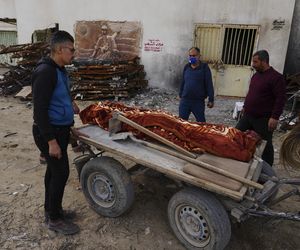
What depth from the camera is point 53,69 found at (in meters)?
3.18

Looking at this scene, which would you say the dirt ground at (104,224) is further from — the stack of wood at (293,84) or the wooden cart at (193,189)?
the stack of wood at (293,84)

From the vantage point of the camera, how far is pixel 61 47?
3211 mm

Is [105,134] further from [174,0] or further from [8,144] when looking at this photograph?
[174,0]

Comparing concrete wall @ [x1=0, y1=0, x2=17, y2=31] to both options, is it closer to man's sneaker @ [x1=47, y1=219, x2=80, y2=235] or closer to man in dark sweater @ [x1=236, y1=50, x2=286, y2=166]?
man in dark sweater @ [x1=236, y1=50, x2=286, y2=166]

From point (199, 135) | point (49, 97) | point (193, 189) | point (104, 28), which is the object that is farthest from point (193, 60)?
point (104, 28)

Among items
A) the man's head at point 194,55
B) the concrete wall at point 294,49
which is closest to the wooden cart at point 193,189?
the man's head at point 194,55

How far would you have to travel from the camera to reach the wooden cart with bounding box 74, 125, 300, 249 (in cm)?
302

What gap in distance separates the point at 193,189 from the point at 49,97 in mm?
1674

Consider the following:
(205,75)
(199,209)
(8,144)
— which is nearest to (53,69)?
(199,209)

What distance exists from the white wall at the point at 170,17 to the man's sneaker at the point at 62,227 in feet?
26.4

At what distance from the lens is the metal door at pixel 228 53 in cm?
996

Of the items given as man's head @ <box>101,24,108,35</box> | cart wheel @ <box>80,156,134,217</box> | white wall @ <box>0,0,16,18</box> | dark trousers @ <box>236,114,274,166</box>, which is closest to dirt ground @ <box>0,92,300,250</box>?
cart wheel @ <box>80,156,134,217</box>

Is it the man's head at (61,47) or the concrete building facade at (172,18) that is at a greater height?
the concrete building facade at (172,18)

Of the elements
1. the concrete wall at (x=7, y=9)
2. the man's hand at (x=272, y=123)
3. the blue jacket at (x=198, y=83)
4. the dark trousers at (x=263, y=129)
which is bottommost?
the dark trousers at (x=263, y=129)
